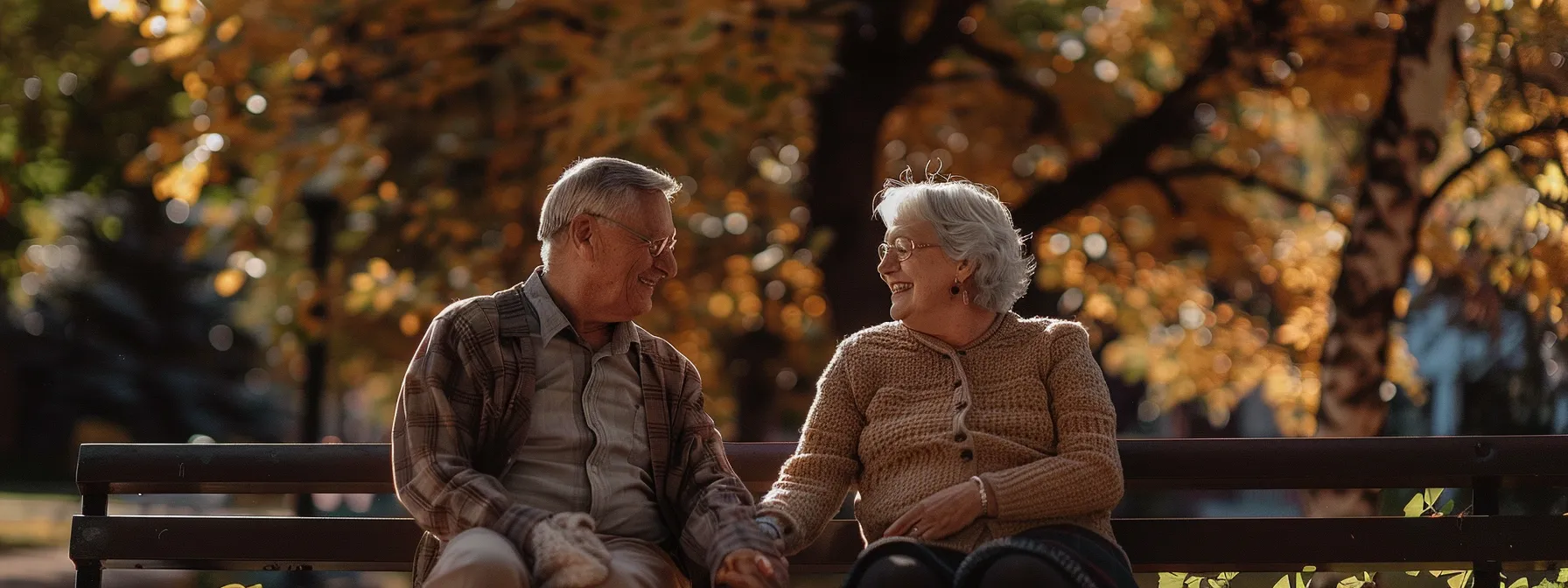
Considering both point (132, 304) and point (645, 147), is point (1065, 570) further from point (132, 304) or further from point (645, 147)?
point (132, 304)

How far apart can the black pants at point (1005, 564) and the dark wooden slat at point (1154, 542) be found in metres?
0.61

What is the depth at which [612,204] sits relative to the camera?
11.0ft

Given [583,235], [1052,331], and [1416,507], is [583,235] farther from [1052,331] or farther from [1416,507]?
[1416,507]

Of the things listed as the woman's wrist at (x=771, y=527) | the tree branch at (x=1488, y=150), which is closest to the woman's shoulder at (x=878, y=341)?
the woman's wrist at (x=771, y=527)

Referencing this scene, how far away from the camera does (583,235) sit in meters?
3.40

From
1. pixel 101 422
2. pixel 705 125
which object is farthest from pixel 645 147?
pixel 101 422

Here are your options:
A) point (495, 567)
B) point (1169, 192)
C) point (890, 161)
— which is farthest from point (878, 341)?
point (890, 161)

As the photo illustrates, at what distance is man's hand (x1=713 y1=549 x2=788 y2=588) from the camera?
3.12 meters

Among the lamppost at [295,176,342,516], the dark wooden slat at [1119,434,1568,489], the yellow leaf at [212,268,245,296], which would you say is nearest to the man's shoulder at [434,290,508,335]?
the dark wooden slat at [1119,434,1568,489]

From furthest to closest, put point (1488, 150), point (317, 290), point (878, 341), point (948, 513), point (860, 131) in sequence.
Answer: point (860, 131)
point (317, 290)
point (1488, 150)
point (878, 341)
point (948, 513)

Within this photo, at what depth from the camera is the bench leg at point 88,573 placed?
155 inches

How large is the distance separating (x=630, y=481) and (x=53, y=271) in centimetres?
2651

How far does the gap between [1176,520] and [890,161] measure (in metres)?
5.87

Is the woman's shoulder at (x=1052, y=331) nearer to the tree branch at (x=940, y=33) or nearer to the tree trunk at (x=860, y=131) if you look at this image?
the tree trunk at (x=860, y=131)
